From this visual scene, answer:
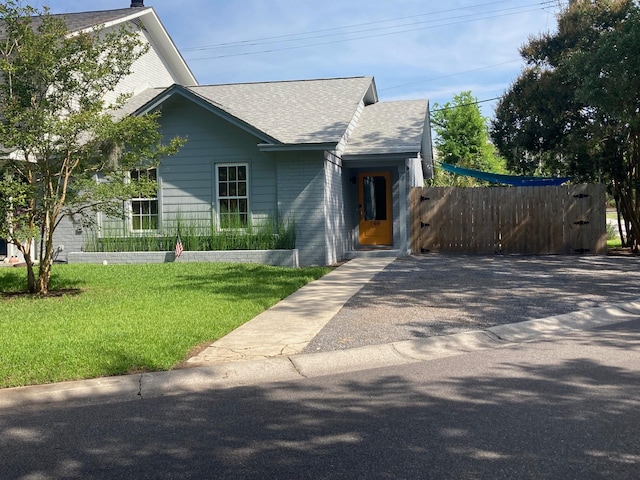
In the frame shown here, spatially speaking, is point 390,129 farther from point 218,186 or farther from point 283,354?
point 283,354

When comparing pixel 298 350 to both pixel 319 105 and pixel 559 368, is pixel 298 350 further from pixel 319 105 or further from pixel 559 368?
pixel 319 105

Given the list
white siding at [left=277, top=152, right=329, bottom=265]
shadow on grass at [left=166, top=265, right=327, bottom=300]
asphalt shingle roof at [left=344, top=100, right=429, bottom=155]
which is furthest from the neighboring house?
shadow on grass at [left=166, top=265, right=327, bottom=300]

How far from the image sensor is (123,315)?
8086 millimetres

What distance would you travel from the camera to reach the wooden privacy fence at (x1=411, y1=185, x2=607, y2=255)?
16.8 meters

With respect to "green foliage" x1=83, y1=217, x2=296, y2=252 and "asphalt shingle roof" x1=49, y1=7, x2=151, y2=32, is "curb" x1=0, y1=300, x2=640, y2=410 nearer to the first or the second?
"green foliage" x1=83, y1=217, x2=296, y2=252

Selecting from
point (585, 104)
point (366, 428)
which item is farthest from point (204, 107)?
point (366, 428)

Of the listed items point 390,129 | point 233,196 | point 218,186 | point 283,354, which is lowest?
point 283,354

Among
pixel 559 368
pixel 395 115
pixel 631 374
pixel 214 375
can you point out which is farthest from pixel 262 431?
pixel 395 115

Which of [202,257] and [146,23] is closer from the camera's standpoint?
[202,257]

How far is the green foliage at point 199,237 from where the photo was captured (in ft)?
49.7

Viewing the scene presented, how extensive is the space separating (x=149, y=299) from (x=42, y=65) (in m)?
4.12

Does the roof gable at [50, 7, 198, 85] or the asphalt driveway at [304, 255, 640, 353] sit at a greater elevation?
the roof gable at [50, 7, 198, 85]

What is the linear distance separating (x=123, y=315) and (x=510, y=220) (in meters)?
12.4

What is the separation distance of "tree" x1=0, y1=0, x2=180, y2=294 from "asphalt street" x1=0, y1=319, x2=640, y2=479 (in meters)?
5.61
